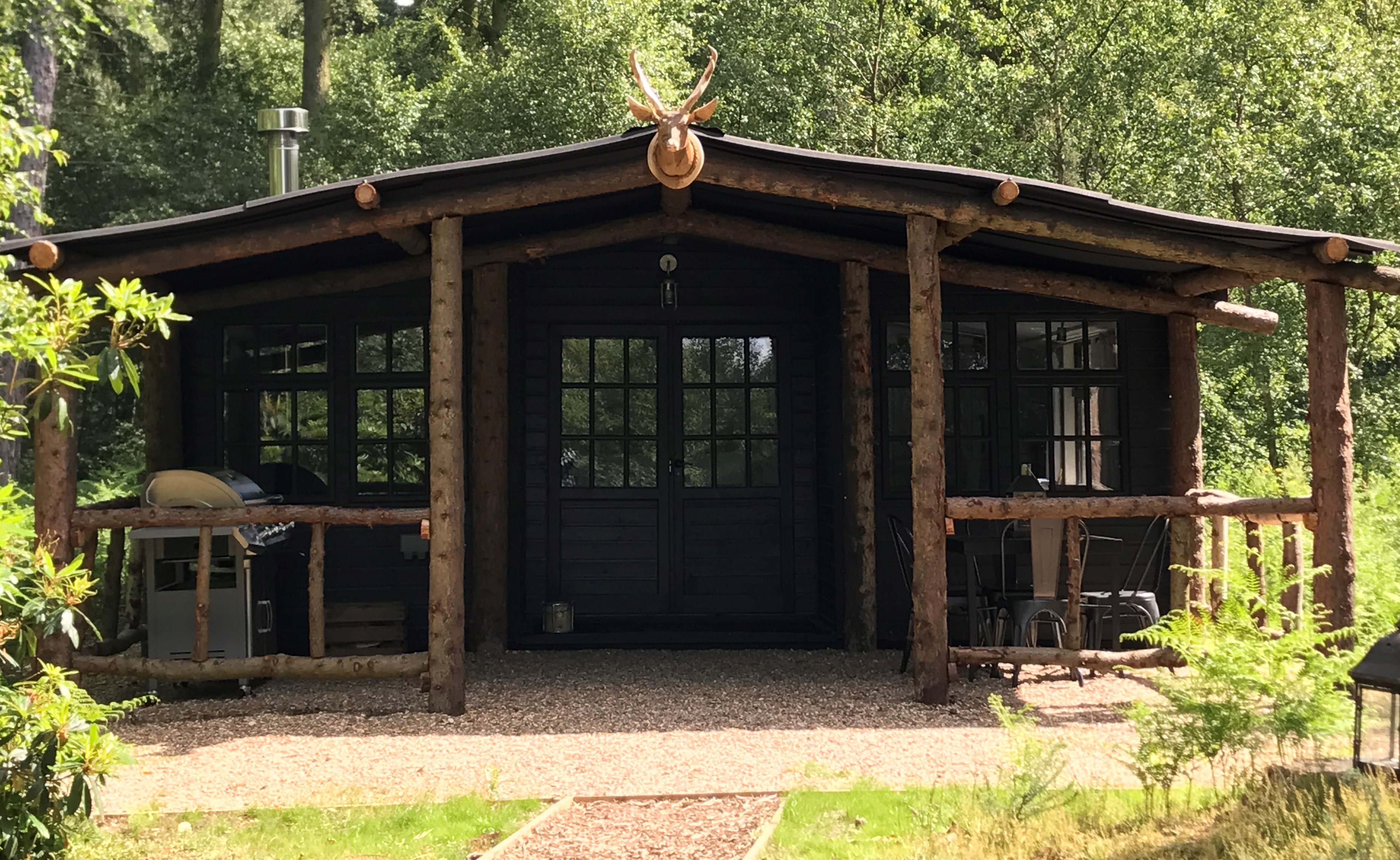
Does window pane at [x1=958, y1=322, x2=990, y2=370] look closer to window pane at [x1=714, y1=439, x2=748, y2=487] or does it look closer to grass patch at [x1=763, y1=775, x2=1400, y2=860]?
window pane at [x1=714, y1=439, x2=748, y2=487]

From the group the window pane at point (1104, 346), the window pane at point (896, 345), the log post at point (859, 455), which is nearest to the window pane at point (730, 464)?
the log post at point (859, 455)

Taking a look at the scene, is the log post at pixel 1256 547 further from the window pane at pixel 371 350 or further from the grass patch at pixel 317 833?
the window pane at pixel 371 350

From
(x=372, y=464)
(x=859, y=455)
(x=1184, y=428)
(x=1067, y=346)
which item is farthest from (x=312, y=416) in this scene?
(x=1184, y=428)

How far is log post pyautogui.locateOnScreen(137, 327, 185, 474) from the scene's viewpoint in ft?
29.6

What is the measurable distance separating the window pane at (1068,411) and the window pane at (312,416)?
538cm

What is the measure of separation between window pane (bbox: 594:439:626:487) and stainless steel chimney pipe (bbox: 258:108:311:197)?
3393mm

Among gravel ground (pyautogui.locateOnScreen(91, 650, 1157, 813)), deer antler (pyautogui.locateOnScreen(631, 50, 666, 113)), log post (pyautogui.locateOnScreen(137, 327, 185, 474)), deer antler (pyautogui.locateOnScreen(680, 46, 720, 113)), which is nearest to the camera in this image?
gravel ground (pyautogui.locateOnScreen(91, 650, 1157, 813))

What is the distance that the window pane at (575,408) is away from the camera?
1006 cm

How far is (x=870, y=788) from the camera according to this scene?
5.45 meters

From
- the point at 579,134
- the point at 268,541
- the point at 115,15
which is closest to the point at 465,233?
the point at 268,541

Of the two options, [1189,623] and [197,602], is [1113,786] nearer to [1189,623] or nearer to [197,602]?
[1189,623]

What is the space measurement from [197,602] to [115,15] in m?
16.4

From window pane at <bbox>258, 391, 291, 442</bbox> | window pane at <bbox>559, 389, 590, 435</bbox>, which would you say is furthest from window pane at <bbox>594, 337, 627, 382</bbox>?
window pane at <bbox>258, 391, 291, 442</bbox>

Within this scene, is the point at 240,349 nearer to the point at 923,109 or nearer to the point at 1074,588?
the point at 1074,588
